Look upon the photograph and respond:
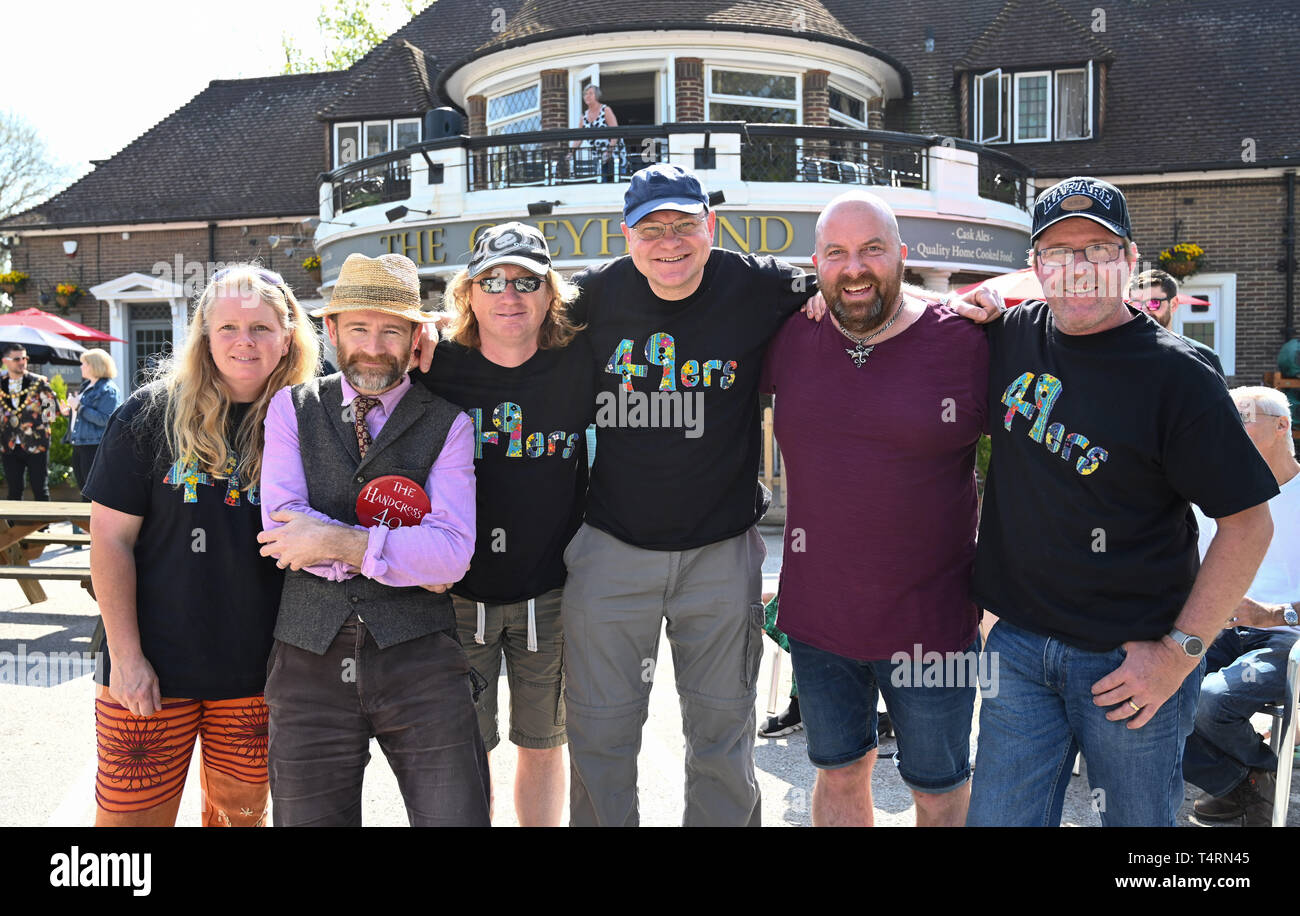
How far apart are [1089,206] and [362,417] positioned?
2.25 m

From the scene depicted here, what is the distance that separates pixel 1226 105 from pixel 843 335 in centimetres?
2081

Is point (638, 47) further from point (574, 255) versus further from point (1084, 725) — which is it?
point (1084, 725)

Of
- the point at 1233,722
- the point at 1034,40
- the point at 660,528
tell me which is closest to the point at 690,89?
the point at 1034,40

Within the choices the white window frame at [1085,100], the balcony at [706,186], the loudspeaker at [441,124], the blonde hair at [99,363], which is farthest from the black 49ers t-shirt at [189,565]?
the white window frame at [1085,100]

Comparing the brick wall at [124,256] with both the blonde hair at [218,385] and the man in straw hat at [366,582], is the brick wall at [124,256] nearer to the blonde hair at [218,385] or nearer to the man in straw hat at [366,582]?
the blonde hair at [218,385]

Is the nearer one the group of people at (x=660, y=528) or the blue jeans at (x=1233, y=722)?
the group of people at (x=660, y=528)

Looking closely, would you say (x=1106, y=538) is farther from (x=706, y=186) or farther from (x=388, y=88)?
(x=388, y=88)

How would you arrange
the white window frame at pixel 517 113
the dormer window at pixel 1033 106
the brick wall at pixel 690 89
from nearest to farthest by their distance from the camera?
the brick wall at pixel 690 89 < the white window frame at pixel 517 113 < the dormer window at pixel 1033 106

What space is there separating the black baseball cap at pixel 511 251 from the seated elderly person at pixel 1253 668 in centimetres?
299

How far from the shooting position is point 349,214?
704 inches

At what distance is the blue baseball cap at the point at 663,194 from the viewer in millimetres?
3490

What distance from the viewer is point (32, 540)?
916 cm

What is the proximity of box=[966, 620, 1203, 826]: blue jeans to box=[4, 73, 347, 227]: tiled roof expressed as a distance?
21.6 meters
